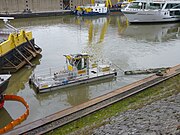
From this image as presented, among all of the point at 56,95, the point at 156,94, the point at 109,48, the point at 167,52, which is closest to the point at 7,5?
the point at 109,48

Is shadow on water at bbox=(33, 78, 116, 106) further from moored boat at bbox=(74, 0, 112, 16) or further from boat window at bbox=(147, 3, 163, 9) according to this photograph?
moored boat at bbox=(74, 0, 112, 16)

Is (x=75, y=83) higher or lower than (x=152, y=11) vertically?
lower

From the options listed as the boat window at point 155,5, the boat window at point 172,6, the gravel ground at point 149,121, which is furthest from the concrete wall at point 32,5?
the gravel ground at point 149,121

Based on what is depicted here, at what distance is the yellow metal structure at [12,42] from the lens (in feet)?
59.7

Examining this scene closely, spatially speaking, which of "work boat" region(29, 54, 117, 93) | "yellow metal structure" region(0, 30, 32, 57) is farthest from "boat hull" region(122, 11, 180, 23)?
"work boat" region(29, 54, 117, 93)

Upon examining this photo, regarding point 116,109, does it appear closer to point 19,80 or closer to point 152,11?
point 19,80

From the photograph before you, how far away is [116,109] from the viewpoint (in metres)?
11.1

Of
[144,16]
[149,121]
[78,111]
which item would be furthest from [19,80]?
[144,16]

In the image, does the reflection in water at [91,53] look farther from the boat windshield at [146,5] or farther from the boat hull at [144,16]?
the boat windshield at [146,5]

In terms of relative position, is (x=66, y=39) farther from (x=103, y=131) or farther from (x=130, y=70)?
(x=103, y=131)

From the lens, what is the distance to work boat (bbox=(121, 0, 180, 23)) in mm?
45375

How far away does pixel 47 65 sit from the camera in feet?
66.4

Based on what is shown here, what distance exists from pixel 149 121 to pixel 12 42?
1441 centimetres

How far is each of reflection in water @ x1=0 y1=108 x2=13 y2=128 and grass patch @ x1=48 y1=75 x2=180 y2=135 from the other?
134 inches
